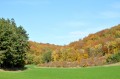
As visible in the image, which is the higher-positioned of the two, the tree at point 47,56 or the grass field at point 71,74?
the tree at point 47,56

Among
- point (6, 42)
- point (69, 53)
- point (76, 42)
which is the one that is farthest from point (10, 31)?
point (76, 42)

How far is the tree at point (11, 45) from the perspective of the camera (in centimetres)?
6612

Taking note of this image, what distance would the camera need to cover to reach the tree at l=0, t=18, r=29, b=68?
2603 inches

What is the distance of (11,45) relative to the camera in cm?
6712

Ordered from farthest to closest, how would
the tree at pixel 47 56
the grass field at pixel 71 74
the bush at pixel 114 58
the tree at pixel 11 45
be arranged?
the tree at pixel 47 56 → the bush at pixel 114 58 → the tree at pixel 11 45 → the grass field at pixel 71 74

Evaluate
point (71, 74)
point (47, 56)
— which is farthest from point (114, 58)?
point (47, 56)

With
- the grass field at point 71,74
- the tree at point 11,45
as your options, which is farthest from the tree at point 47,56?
the grass field at point 71,74

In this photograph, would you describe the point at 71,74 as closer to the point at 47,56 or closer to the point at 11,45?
the point at 11,45

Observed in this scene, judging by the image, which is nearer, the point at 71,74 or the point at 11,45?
the point at 71,74

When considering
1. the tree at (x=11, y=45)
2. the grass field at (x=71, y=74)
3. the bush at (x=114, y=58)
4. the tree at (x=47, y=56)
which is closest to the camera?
the grass field at (x=71, y=74)

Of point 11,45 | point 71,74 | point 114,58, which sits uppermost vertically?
point 11,45

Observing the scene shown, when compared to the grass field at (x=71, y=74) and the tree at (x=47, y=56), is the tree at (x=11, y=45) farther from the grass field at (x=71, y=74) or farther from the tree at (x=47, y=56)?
the tree at (x=47, y=56)

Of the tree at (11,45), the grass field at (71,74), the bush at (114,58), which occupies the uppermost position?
the tree at (11,45)

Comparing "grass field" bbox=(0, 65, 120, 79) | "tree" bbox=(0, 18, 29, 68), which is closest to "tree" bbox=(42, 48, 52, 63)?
"tree" bbox=(0, 18, 29, 68)
